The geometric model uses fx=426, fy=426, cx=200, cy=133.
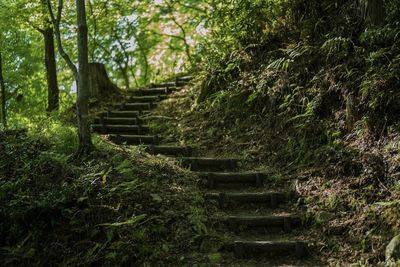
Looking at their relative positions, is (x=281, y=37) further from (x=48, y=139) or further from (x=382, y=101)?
(x=48, y=139)

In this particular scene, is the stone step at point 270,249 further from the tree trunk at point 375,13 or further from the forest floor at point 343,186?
the tree trunk at point 375,13

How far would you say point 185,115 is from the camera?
395 inches

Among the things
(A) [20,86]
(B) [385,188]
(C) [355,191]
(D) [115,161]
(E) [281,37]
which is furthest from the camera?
(A) [20,86]

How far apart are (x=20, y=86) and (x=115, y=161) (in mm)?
9242

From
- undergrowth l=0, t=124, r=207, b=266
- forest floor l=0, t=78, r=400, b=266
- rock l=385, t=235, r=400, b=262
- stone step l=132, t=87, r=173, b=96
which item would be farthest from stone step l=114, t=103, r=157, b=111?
rock l=385, t=235, r=400, b=262

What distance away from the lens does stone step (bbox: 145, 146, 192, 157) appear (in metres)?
8.16

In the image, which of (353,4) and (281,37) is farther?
(281,37)

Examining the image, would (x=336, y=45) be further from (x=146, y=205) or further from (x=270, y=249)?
(x=146, y=205)

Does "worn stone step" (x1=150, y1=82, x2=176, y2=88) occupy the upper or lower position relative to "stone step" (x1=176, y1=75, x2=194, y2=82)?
lower

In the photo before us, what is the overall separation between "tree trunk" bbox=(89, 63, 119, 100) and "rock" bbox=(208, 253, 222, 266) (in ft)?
23.5

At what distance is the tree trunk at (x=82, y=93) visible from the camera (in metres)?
6.77

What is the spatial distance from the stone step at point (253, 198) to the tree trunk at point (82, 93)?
211 cm

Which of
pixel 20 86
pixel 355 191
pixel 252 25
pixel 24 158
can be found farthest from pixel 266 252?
pixel 20 86

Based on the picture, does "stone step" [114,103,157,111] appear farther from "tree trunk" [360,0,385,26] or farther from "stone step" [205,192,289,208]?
"tree trunk" [360,0,385,26]
